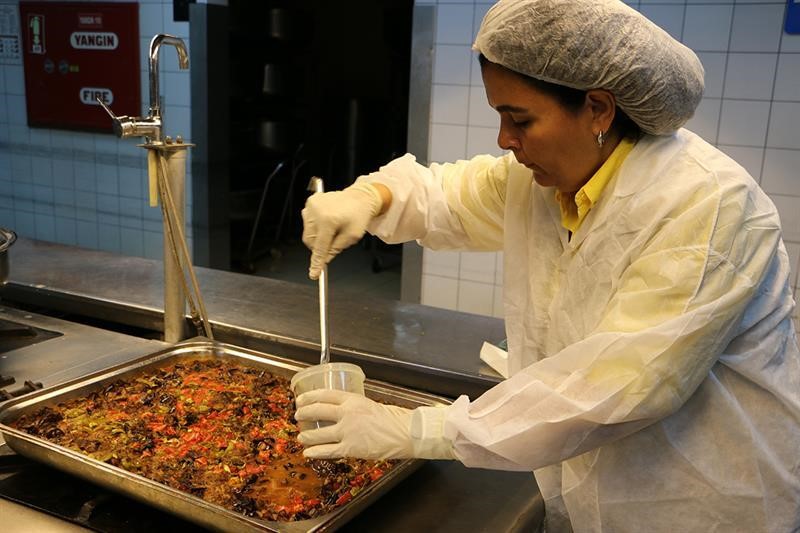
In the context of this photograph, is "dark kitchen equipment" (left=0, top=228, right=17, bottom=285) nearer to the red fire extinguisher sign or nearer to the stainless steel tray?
the stainless steel tray

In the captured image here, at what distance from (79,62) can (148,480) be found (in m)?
4.45

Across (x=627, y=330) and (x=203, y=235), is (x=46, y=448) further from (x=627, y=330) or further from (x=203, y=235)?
(x=203, y=235)

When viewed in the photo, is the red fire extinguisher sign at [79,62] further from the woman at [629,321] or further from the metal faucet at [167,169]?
the woman at [629,321]

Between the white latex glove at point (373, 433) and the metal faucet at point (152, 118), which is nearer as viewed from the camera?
the white latex glove at point (373, 433)

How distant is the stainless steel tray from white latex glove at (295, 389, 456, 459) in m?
0.08

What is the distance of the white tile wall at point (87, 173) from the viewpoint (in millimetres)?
4625

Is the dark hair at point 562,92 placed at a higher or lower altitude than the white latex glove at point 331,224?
higher

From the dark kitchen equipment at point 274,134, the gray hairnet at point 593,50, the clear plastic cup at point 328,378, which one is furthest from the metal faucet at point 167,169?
the dark kitchen equipment at point 274,134

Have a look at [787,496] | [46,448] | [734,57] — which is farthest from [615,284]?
[734,57]

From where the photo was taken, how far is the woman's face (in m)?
1.18

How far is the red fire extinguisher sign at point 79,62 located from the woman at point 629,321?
412cm

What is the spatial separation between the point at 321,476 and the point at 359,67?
6.24 metres

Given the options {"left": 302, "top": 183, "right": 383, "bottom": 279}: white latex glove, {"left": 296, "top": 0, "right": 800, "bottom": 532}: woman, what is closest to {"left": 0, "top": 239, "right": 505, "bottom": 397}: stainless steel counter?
{"left": 302, "top": 183, "right": 383, "bottom": 279}: white latex glove

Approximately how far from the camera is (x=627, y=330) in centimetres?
108
